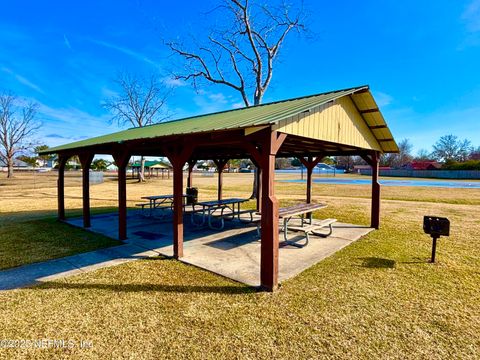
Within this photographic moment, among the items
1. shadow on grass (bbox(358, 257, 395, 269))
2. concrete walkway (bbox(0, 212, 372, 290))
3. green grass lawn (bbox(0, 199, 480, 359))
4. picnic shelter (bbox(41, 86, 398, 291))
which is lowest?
green grass lawn (bbox(0, 199, 480, 359))

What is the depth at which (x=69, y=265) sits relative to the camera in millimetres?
5203

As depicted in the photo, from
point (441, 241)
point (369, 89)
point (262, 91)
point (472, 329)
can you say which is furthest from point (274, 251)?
point (262, 91)

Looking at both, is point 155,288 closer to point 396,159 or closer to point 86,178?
point 86,178

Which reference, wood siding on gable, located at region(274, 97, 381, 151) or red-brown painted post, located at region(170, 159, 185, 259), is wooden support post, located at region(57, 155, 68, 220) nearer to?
red-brown painted post, located at region(170, 159, 185, 259)

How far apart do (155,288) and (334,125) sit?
5.02 metres

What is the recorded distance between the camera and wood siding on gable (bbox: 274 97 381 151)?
15.9ft

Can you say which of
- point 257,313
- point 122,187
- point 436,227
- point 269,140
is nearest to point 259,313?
point 257,313

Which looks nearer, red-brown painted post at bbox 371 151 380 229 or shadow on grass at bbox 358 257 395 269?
shadow on grass at bbox 358 257 395 269

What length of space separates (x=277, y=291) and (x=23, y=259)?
16.7 feet

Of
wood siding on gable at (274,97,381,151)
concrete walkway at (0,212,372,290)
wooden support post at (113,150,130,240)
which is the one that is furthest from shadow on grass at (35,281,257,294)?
wooden support post at (113,150,130,240)

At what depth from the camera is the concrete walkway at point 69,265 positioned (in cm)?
452

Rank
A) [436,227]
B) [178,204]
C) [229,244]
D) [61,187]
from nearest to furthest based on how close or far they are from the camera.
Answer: [436,227]
[178,204]
[229,244]
[61,187]

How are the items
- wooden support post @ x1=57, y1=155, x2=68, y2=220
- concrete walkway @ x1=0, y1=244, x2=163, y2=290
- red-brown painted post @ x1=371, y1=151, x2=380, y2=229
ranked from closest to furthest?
concrete walkway @ x1=0, y1=244, x2=163, y2=290, red-brown painted post @ x1=371, y1=151, x2=380, y2=229, wooden support post @ x1=57, y1=155, x2=68, y2=220

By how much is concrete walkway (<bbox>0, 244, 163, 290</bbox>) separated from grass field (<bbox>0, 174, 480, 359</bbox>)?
32 cm
